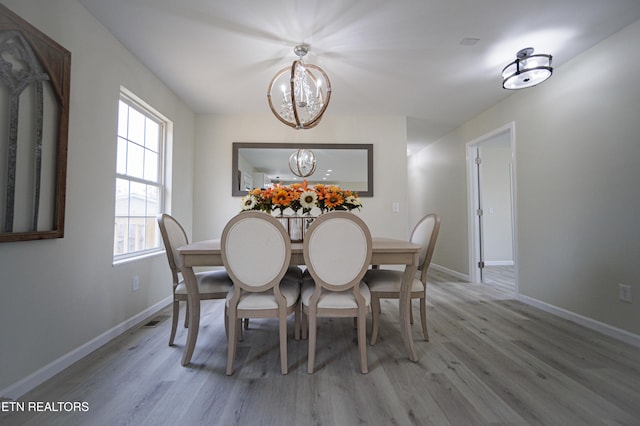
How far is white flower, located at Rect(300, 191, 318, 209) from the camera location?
1.98 metres

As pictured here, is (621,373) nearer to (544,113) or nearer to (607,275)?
(607,275)

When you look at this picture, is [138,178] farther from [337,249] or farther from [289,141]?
[337,249]

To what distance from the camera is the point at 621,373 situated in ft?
5.19

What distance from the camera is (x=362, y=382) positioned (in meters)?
1.51

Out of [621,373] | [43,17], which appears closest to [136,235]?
[43,17]

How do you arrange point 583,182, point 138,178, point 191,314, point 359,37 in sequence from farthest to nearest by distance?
point 138,178, point 583,182, point 359,37, point 191,314

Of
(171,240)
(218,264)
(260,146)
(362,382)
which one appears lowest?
(362,382)

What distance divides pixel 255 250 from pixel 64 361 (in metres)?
1.36

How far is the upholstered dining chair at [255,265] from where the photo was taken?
5.06 ft

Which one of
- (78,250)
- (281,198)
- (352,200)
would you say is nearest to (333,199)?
(352,200)

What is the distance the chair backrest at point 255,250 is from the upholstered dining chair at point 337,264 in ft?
0.53

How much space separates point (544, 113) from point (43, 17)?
4057 mm

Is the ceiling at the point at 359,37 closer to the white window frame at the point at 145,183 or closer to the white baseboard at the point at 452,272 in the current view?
the white window frame at the point at 145,183

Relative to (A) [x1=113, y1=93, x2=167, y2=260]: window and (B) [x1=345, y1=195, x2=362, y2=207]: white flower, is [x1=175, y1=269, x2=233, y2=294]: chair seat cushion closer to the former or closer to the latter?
(A) [x1=113, y1=93, x2=167, y2=260]: window
